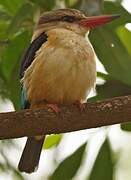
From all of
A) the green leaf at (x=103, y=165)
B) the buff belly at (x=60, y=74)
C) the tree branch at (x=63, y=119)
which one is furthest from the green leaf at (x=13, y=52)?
the tree branch at (x=63, y=119)

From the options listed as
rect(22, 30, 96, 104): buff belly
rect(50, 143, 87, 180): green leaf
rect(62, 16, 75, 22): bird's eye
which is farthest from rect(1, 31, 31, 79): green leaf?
rect(50, 143, 87, 180): green leaf

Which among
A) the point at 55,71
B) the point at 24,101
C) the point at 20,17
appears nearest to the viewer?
the point at 55,71

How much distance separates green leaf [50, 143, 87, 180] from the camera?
11.6ft

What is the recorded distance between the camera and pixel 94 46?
3684 millimetres

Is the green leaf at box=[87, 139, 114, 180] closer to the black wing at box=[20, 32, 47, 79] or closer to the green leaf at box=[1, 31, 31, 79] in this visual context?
the black wing at box=[20, 32, 47, 79]

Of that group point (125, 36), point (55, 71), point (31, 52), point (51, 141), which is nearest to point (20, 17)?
point (31, 52)

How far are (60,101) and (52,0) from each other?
0.68 meters

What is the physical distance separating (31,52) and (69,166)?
0.71 meters

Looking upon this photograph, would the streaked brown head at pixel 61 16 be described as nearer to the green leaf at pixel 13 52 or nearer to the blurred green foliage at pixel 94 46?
the blurred green foliage at pixel 94 46

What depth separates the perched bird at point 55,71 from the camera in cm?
327

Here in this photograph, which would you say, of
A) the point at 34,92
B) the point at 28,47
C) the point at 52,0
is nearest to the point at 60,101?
the point at 34,92

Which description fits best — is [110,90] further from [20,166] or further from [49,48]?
[20,166]

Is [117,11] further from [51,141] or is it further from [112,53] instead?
[51,141]

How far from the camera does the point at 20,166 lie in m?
3.53
